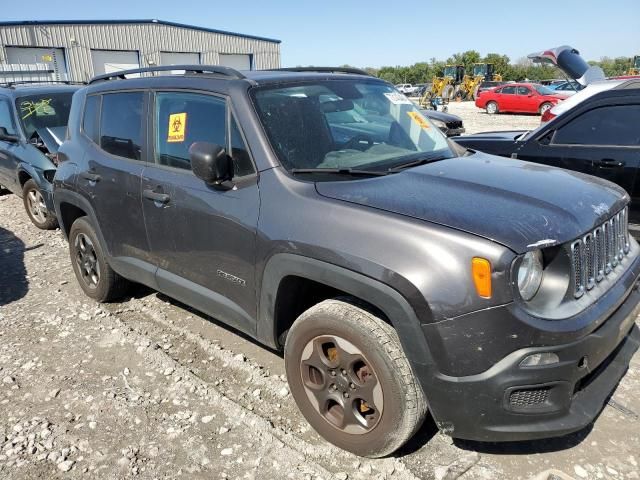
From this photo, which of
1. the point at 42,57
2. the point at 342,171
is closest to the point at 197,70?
the point at 342,171

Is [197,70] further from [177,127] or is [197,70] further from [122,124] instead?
[122,124]

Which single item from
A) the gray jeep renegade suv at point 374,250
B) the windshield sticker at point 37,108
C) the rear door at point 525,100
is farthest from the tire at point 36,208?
the rear door at point 525,100

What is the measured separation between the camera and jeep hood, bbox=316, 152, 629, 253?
2172 mm

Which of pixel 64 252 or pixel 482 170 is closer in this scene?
pixel 482 170

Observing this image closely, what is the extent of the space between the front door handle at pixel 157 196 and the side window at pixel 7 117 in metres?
4.81

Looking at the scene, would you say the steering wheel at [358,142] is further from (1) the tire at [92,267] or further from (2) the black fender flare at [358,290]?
(1) the tire at [92,267]

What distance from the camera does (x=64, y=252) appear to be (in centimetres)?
611

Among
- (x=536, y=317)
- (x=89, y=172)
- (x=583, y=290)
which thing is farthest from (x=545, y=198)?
(x=89, y=172)

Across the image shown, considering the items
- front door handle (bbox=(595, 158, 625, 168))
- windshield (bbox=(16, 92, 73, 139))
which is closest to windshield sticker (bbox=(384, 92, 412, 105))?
front door handle (bbox=(595, 158, 625, 168))

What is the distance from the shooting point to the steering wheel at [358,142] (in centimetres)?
310

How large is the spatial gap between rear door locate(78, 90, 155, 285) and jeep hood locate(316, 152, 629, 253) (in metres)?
1.63

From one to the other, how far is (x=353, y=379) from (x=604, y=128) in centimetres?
390

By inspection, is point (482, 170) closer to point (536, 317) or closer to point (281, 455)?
point (536, 317)

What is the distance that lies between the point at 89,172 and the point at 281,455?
2674mm
